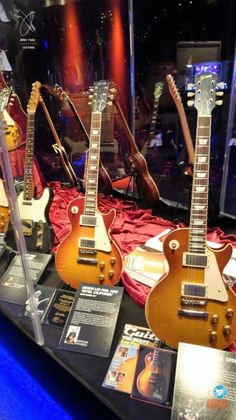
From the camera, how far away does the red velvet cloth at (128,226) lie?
2.05 metres

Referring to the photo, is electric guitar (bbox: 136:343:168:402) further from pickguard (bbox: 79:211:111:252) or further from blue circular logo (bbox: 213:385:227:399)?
pickguard (bbox: 79:211:111:252)

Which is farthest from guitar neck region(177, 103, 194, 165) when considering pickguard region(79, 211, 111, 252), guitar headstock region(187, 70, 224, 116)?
pickguard region(79, 211, 111, 252)

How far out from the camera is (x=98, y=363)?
4.13ft

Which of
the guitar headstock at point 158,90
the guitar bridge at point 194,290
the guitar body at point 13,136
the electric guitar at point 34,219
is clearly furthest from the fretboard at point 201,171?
the guitar body at point 13,136

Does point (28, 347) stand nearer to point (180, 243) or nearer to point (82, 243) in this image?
point (82, 243)

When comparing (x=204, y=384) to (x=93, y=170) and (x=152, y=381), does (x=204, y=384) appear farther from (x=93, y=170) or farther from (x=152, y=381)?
(x=93, y=170)

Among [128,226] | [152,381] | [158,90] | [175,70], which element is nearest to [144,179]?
[128,226]

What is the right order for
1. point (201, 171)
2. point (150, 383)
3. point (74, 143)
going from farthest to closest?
point (74, 143) < point (201, 171) < point (150, 383)

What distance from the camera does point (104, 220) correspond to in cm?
155

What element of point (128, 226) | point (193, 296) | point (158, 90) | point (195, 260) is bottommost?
point (128, 226)

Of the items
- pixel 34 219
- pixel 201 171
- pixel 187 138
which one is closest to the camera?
pixel 201 171

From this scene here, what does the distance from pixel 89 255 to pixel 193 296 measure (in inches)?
22.1

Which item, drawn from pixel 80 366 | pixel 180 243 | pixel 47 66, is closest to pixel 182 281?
pixel 180 243

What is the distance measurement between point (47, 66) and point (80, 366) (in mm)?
2563
